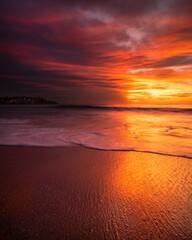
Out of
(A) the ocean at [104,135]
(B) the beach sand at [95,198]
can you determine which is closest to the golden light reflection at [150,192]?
(B) the beach sand at [95,198]

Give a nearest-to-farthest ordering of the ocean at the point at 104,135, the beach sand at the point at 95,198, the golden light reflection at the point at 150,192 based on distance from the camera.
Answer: the beach sand at the point at 95,198 < the golden light reflection at the point at 150,192 < the ocean at the point at 104,135

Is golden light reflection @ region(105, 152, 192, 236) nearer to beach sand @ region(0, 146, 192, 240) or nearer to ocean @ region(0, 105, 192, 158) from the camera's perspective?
beach sand @ region(0, 146, 192, 240)

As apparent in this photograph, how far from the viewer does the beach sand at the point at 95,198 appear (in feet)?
3.99

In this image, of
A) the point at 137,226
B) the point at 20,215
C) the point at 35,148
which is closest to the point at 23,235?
the point at 20,215

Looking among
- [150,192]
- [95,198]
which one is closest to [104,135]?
[150,192]

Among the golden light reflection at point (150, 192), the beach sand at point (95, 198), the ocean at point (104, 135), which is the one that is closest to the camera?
the beach sand at point (95, 198)

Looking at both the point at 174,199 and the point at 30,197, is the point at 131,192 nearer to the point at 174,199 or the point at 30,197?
the point at 174,199

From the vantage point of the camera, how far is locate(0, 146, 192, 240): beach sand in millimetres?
1217

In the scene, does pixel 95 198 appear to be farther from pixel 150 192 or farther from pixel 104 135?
pixel 104 135

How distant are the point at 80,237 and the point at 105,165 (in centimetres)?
141

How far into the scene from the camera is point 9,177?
208cm

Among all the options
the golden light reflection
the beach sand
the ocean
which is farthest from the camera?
the ocean

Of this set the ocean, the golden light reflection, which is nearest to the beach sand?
the golden light reflection

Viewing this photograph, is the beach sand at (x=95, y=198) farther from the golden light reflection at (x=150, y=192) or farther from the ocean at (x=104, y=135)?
the ocean at (x=104, y=135)
